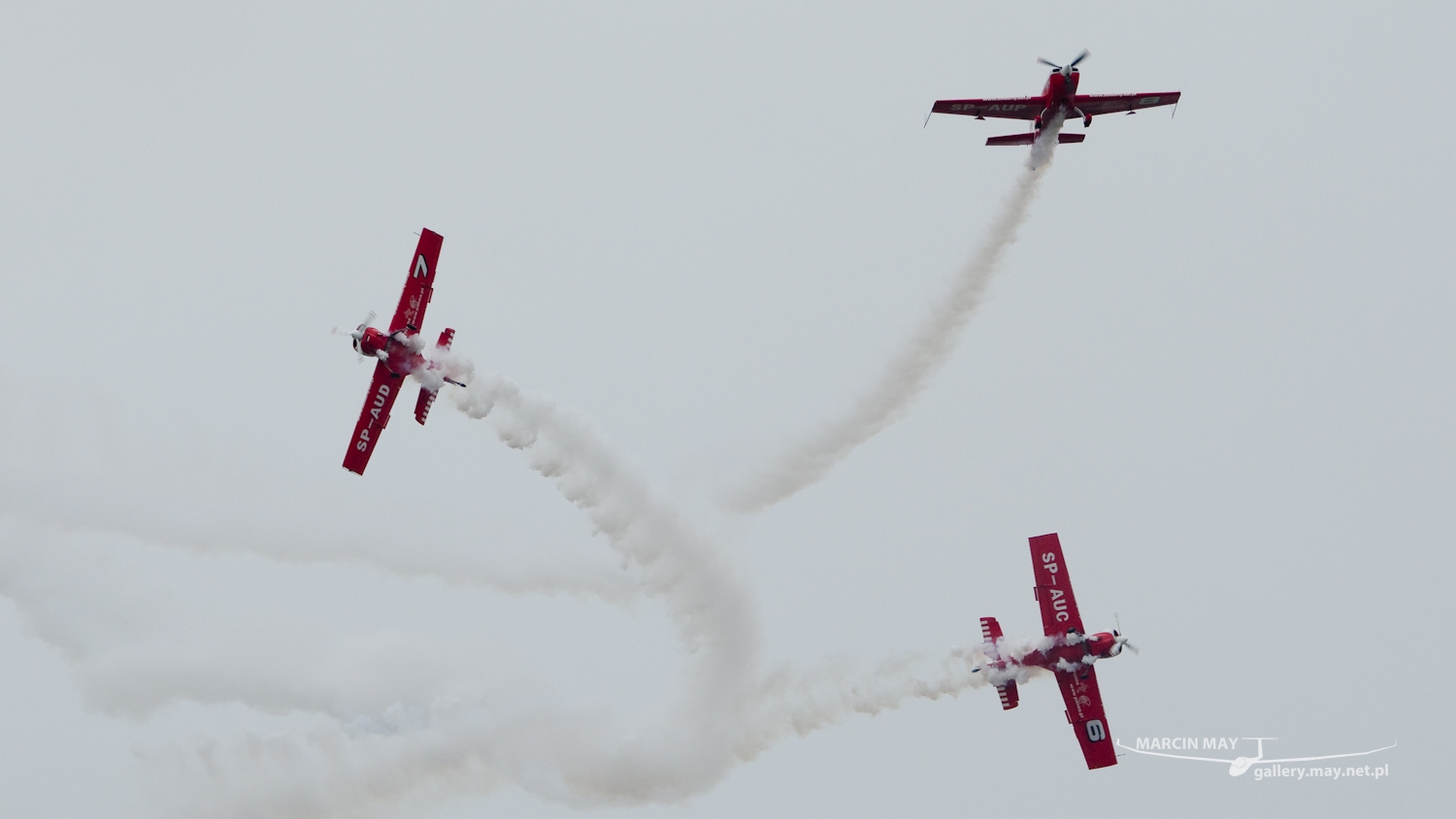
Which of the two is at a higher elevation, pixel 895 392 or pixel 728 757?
pixel 895 392

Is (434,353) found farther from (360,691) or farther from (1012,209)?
(1012,209)

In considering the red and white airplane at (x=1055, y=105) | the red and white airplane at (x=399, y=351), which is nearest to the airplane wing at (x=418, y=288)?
the red and white airplane at (x=399, y=351)

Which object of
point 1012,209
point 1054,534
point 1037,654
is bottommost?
point 1037,654

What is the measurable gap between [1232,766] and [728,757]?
22.1 metres

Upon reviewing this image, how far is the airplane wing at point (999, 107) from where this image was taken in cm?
6599

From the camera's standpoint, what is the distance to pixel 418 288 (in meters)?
67.1

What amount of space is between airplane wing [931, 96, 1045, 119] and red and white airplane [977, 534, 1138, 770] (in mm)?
15905

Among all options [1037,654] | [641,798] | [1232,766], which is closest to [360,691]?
[641,798]

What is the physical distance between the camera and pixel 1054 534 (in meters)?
72.1

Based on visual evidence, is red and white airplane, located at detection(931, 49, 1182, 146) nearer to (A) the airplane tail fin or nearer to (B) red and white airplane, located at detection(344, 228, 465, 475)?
(A) the airplane tail fin

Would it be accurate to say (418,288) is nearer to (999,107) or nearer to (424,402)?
(424,402)

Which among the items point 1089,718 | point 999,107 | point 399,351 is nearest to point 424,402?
point 399,351

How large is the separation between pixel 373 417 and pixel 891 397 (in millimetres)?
18338

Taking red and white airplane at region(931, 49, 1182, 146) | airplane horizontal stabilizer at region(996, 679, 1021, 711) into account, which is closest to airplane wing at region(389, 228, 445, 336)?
red and white airplane at region(931, 49, 1182, 146)
